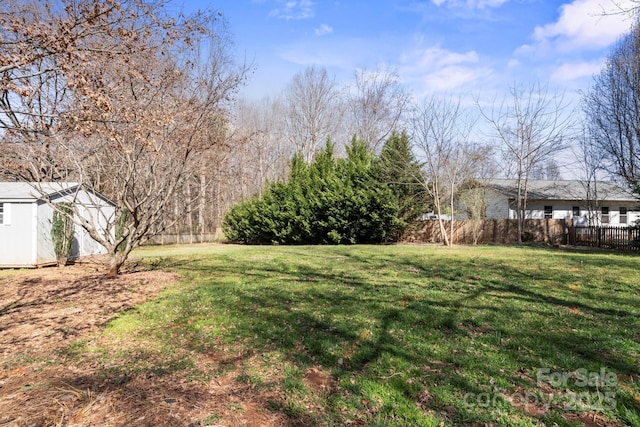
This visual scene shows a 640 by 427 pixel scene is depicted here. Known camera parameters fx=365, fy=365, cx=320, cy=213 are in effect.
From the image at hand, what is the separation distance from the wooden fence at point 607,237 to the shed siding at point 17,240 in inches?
888

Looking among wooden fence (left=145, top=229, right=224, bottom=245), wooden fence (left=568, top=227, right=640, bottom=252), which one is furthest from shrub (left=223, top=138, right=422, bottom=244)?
wooden fence (left=568, top=227, right=640, bottom=252)

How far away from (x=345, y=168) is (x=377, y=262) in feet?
35.5

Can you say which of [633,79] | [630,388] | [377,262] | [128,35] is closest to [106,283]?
[128,35]

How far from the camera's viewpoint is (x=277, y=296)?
242 inches

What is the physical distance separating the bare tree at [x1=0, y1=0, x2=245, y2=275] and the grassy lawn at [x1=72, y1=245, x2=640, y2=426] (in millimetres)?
2819

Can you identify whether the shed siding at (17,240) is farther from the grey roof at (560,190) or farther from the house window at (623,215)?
the house window at (623,215)

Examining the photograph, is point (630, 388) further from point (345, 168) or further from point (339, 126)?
point (339, 126)

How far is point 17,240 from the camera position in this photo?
11.9m

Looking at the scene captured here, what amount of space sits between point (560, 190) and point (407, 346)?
2902 centimetres

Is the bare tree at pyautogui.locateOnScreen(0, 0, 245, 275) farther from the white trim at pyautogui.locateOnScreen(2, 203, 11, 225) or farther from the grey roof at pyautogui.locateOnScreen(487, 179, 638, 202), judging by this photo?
the grey roof at pyautogui.locateOnScreen(487, 179, 638, 202)

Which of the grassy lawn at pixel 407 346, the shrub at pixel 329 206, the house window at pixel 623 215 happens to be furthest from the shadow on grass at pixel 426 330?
the house window at pixel 623 215

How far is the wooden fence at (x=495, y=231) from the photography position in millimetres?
20453

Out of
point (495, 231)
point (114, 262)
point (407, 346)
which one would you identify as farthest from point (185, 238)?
point (407, 346)

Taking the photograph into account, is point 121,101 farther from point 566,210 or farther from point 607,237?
point 566,210
